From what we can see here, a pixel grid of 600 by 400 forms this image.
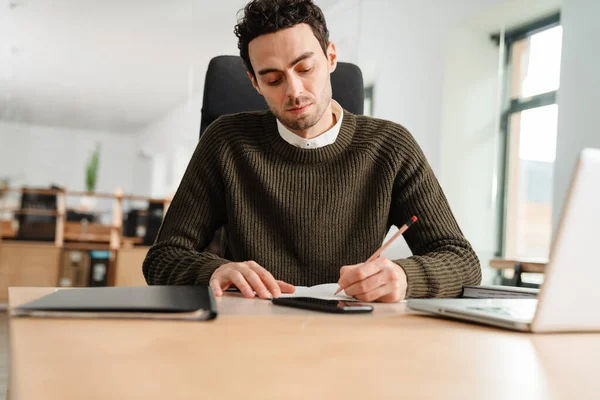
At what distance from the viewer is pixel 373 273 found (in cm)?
90

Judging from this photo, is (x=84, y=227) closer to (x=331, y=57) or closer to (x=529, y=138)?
(x=529, y=138)

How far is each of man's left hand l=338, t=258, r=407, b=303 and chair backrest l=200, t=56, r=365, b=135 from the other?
0.80m

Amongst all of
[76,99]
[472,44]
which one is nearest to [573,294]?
[472,44]

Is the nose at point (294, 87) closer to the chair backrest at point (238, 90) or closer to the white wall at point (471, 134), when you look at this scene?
the chair backrest at point (238, 90)

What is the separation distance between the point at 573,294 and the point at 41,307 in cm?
52

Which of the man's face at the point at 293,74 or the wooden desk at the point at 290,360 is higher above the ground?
the man's face at the point at 293,74

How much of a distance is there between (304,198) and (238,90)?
40 centimetres

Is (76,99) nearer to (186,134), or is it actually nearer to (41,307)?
(186,134)

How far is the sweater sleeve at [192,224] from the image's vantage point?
1.16 metres

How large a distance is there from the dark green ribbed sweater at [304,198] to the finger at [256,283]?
1.46 ft

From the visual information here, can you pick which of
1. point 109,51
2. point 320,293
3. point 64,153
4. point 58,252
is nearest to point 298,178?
point 320,293

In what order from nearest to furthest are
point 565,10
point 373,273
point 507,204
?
point 373,273, point 565,10, point 507,204

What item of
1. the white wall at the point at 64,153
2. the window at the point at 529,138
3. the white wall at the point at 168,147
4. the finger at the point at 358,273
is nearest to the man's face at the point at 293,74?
the finger at the point at 358,273

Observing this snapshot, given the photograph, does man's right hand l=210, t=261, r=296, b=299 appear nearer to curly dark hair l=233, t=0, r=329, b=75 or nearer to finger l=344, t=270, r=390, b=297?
finger l=344, t=270, r=390, b=297
